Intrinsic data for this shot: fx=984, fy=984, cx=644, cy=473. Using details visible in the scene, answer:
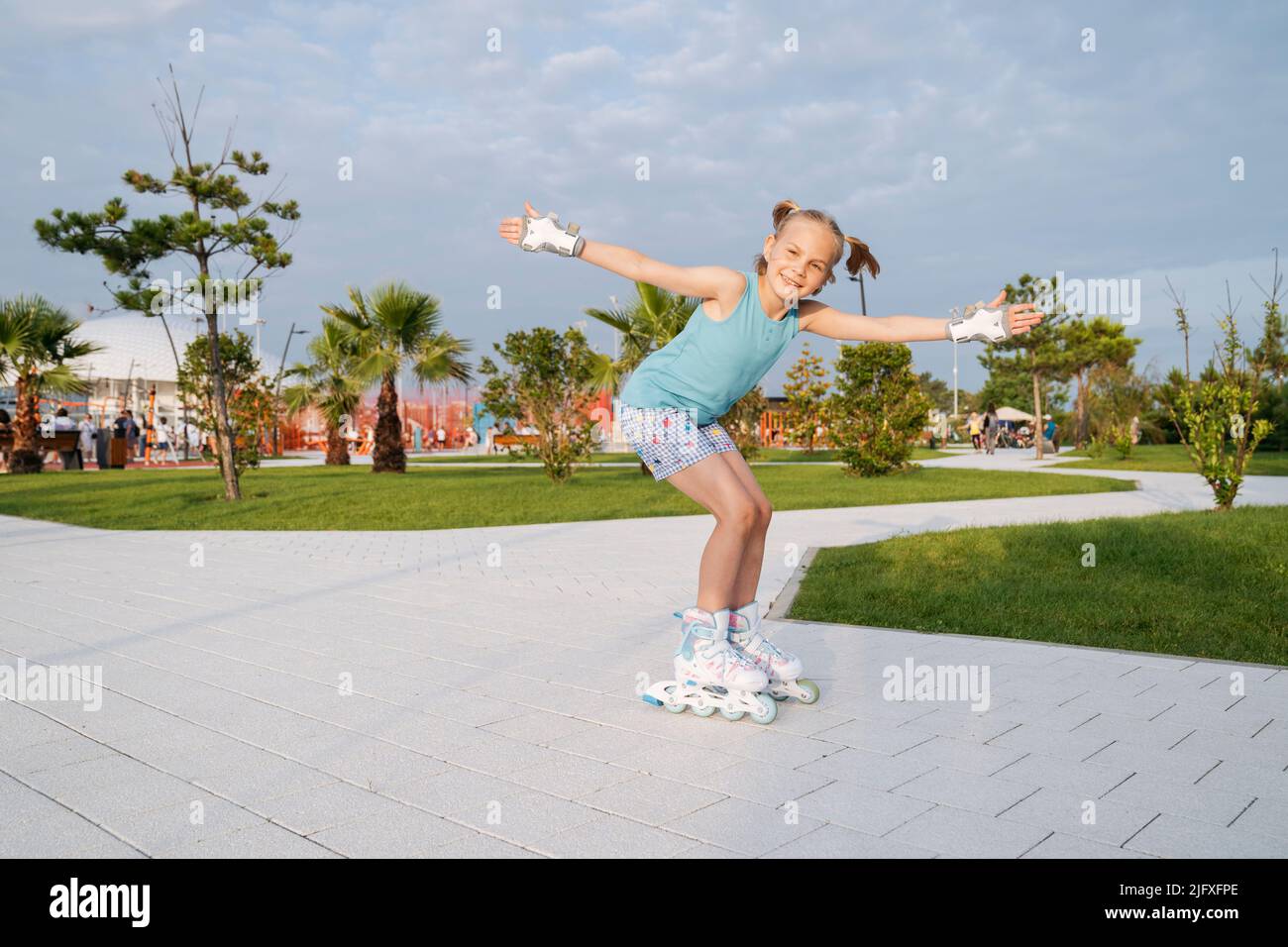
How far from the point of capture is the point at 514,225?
3.68 meters

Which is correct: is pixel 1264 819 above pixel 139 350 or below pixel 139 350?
below

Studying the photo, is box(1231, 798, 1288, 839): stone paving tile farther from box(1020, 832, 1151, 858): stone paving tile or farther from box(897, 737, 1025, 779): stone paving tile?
box(897, 737, 1025, 779): stone paving tile

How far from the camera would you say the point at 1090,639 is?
4.93 m

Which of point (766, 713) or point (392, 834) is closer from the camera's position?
point (392, 834)

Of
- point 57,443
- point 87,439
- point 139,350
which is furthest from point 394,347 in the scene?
point 139,350

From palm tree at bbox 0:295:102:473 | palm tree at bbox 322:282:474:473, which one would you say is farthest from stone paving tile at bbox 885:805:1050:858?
palm tree at bbox 0:295:102:473

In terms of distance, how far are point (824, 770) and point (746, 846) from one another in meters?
0.65

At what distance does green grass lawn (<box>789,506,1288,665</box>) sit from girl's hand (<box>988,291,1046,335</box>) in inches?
81.2

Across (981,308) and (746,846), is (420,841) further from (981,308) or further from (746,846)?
(981,308)

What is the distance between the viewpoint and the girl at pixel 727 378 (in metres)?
3.53

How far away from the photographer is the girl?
3.53 metres

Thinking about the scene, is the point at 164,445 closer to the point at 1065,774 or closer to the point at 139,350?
the point at 1065,774

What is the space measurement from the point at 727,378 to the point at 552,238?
32.3 inches
